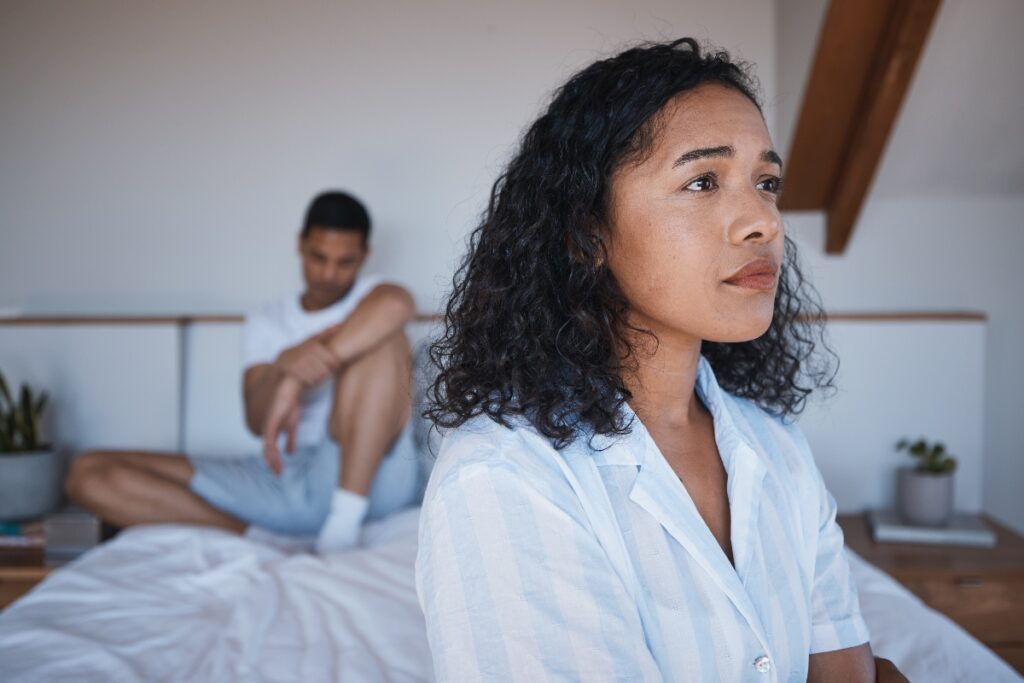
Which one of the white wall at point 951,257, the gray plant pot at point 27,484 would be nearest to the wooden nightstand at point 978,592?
the white wall at point 951,257

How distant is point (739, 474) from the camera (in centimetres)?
95

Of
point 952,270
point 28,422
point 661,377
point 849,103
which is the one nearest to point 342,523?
point 28,422

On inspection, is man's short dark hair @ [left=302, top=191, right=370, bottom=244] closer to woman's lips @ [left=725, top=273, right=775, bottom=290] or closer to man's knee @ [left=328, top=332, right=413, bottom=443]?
man's knee @ [left=328, top=332, right=413, bottom=443]

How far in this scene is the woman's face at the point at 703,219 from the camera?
0.88 m

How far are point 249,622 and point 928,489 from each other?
1905mm

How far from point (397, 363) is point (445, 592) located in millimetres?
1624

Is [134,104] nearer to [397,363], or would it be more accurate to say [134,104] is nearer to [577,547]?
[397,363]

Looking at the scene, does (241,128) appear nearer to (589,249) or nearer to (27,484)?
(27,484)

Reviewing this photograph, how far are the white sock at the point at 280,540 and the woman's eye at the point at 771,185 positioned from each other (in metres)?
1.55

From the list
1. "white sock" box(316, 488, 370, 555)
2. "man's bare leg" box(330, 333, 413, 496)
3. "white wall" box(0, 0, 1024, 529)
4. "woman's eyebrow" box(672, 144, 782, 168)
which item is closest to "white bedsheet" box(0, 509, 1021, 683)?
"white sock" box(316, 488, 370, 555)

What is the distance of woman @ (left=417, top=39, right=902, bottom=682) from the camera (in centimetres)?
72

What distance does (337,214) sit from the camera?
7.91 feet

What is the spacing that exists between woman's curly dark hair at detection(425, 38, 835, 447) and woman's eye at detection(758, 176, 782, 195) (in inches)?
4.3

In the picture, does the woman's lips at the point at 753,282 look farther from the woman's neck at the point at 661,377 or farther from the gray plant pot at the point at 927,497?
the gray plant pot at the point at 927,497
